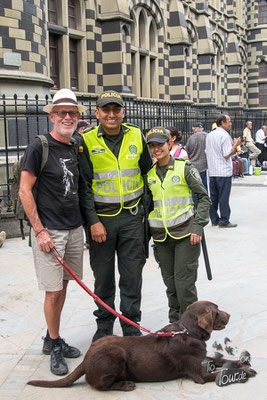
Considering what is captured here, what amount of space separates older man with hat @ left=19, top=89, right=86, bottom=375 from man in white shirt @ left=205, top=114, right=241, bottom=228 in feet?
17.4

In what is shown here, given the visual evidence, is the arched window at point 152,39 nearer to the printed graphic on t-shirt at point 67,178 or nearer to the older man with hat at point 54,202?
the older man with hat at point 54,202

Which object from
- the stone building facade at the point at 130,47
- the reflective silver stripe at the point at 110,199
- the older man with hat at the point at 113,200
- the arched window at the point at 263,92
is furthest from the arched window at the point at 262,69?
the reflective silver stripe at the point at 110,199

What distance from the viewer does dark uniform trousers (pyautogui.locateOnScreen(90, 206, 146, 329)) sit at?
160 inches

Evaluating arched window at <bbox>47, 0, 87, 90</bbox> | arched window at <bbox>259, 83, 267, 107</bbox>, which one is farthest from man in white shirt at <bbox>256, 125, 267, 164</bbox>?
arched window at <bbox>259, 83, 267, 107</bbox>

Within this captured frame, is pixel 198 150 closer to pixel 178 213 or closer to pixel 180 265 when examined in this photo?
pixel 178 213

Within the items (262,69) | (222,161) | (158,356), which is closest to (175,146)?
(222,161)

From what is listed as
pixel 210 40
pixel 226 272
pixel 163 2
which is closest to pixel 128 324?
pixel 226 272

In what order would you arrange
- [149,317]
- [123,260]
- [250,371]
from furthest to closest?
[149,317] → [123,260] → [250,371]

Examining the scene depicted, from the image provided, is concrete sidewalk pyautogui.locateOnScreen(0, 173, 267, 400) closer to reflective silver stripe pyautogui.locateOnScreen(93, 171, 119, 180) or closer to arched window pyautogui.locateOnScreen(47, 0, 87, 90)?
reflective silver stripe pyautogui.locateOnScreen(93, 171, 119, 180)

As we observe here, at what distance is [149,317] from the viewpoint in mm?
4750

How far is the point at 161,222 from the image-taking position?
4086mm

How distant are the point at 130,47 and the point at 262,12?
19.9 m

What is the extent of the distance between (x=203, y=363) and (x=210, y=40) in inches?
929

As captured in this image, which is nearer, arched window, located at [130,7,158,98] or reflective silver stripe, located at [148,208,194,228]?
reflective silver stripe, located at [148,208,194,228]
